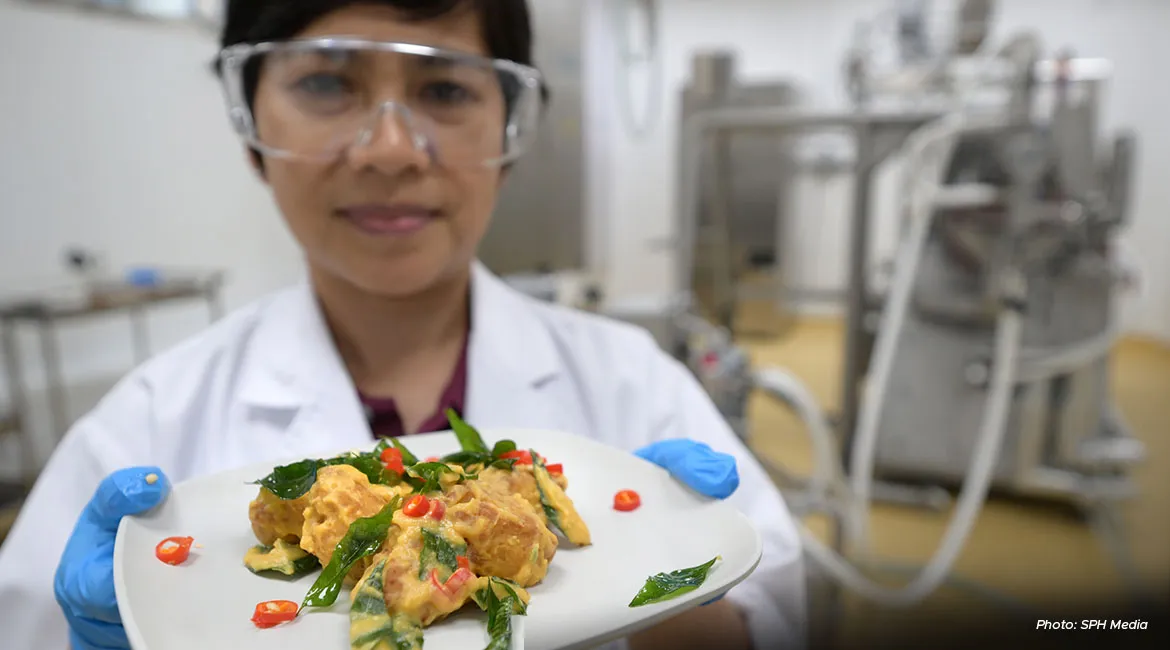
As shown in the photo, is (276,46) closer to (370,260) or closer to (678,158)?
(370,260)

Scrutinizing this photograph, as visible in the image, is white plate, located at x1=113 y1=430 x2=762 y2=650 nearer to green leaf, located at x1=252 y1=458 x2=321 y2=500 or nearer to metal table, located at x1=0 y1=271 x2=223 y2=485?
green leaf, located at x1=252 y1=458 x2=321 y2=500

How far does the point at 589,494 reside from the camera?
0.37 metres

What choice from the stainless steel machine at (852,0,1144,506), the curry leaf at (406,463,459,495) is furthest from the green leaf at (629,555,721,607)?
the stainless steel machine at (852,0,1144,506)

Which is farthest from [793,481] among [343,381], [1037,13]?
[1037,13]

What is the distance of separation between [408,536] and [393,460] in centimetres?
6

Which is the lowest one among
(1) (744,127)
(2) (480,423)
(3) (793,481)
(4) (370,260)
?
(3) (793,481)

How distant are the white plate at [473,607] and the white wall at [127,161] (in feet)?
0.72

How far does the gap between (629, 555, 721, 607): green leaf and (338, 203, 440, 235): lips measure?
0.86 ft

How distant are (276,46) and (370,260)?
14cm

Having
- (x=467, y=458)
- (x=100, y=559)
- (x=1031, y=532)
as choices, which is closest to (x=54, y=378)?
(x=100, y=559)

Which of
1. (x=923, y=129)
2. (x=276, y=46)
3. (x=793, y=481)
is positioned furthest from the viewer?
(x=923, y=129)

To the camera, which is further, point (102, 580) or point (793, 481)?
point (793, 481)

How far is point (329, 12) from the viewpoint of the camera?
1.47 ft

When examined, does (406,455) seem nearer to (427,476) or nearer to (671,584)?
(427,476)
